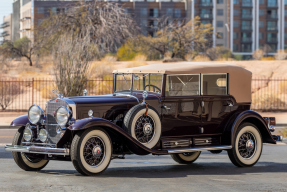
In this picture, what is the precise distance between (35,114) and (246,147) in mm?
3979

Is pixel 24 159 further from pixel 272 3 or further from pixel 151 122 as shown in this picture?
pixel 272 3

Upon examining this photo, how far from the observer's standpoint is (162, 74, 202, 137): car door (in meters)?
9.45

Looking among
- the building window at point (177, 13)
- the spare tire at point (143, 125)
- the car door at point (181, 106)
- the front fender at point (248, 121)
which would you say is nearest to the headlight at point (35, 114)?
the spare tire at point (143, 125)

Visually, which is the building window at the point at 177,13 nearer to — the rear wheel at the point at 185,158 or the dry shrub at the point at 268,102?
the dry shrub at the point at 268,102

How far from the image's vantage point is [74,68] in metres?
24.6

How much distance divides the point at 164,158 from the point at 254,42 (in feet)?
324

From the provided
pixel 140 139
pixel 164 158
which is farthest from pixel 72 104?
pixel 164 158

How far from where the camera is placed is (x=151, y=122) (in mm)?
9078

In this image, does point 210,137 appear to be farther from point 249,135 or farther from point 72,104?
point 72,104

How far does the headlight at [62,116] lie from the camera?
8.49 metres

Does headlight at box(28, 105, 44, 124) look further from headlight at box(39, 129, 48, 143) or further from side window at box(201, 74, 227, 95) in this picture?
side window at box(201, 74, 227, 95)

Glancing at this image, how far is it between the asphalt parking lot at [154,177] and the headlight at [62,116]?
88 cm

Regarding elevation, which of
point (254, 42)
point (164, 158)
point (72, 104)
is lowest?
point (164, 158)

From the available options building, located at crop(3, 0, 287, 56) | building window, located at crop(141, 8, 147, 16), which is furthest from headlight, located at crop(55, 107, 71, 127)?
building, located at crop(3, 0, 287, 56)
